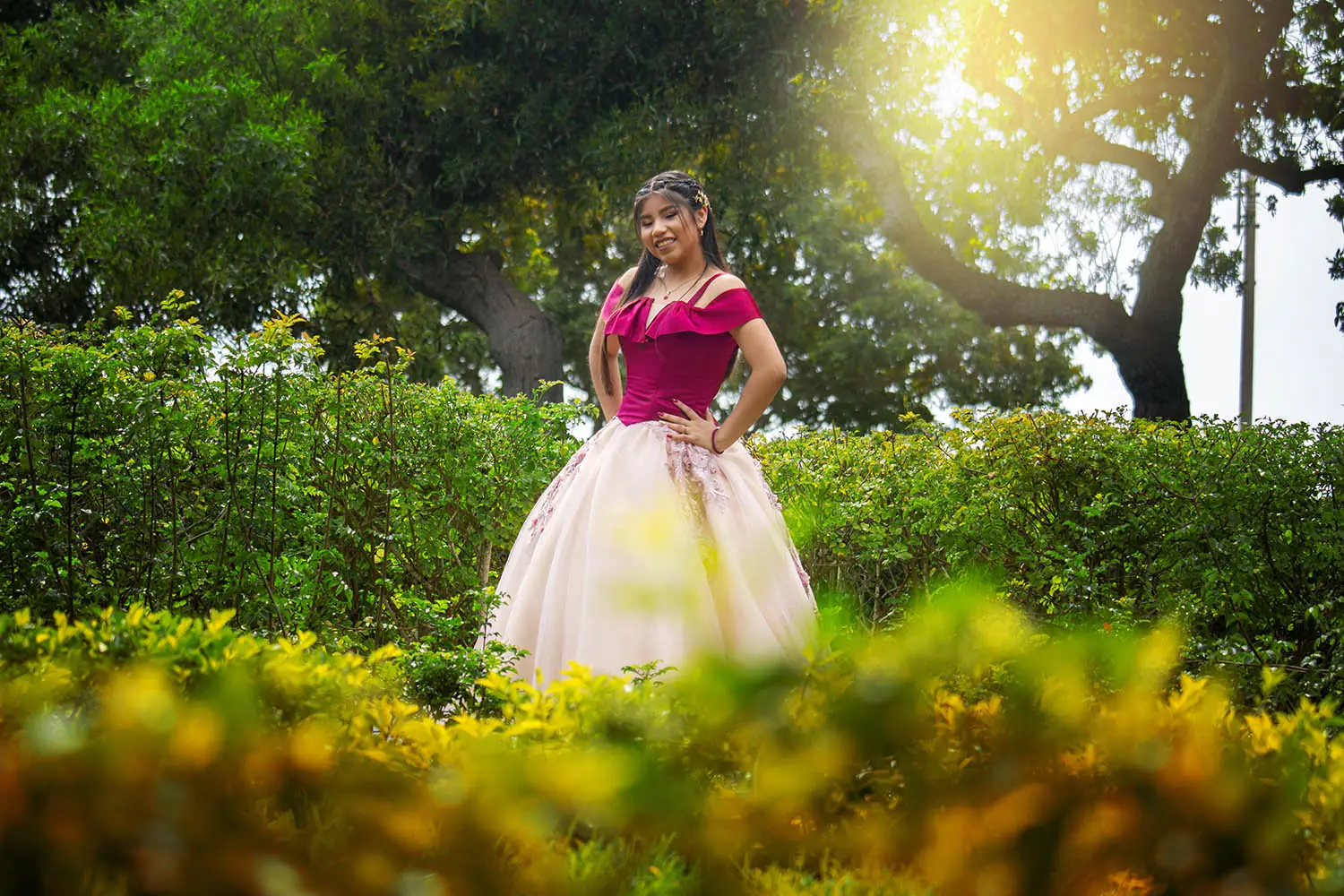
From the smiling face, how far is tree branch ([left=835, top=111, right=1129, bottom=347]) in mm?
10836

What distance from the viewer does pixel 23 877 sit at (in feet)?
3.29

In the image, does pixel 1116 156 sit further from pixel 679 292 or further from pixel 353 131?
pixel 679 292

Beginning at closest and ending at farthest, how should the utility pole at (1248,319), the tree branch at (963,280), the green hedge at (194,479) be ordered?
1. the green hedge at (194,479)
2. the tree branch at (963,280)
3. the utility pole at (1248,319)

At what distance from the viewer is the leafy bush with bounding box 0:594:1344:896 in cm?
106

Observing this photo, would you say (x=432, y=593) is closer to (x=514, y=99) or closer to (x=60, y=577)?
(x=60, y=577)

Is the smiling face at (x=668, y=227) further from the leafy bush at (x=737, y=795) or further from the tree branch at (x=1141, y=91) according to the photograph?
the tree branch at (x=1141, y=91)

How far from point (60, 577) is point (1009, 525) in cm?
431

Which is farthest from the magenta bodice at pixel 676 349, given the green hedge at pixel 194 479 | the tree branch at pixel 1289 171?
the tree branch at pixel 1289 171

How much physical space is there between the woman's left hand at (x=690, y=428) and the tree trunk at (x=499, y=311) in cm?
1116

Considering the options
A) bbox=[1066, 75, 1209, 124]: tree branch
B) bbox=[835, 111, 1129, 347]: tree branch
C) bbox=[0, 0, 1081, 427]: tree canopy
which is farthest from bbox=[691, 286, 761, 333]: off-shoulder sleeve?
bbox=[1066, 75, 1209, 124]: tree branch

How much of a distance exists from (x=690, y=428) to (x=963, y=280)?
12.2 meters

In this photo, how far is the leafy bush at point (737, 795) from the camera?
106 centimetres

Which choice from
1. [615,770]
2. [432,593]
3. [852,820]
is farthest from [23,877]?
[432,593]

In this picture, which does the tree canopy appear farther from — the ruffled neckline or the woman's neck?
the ruffled neckline
